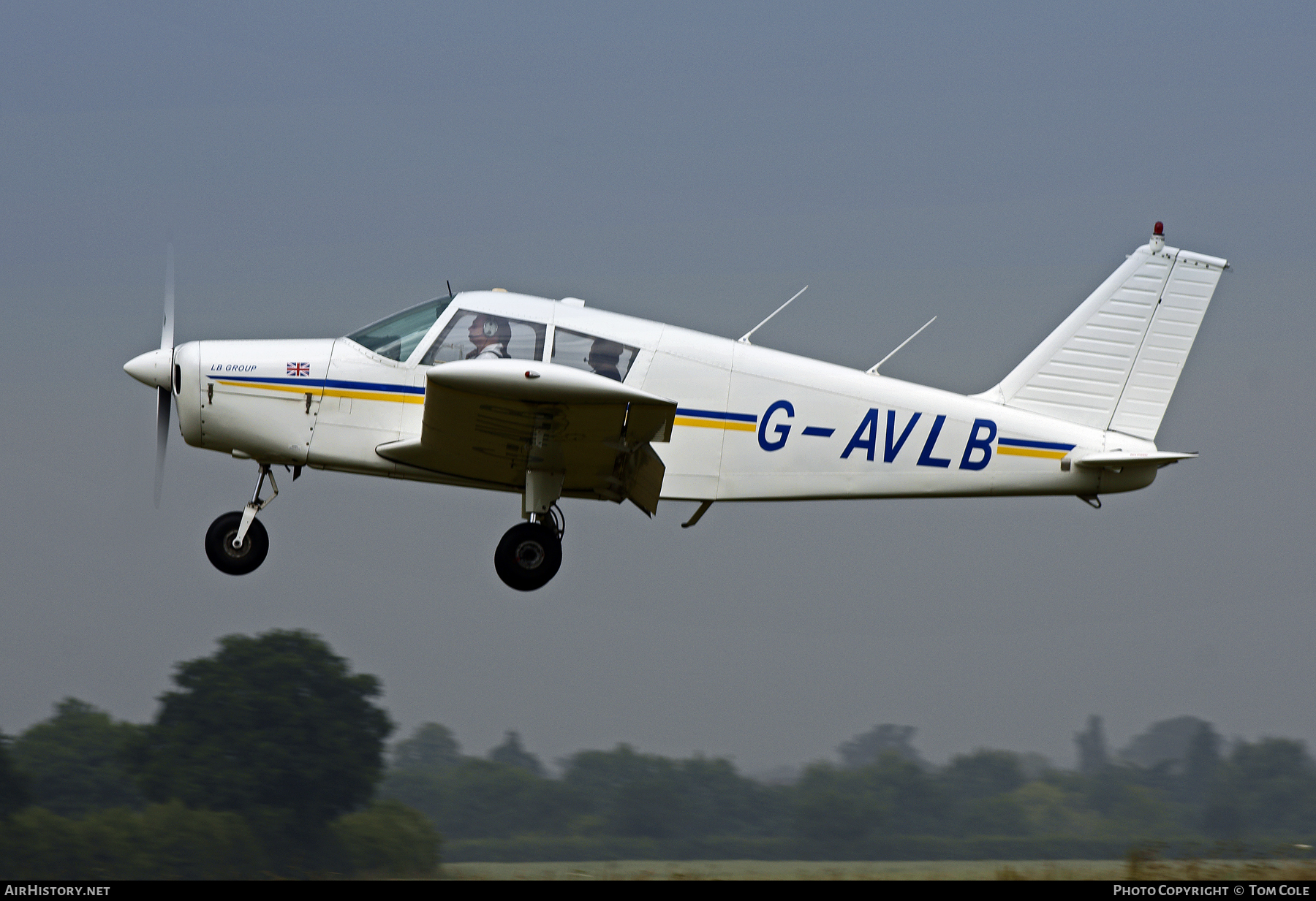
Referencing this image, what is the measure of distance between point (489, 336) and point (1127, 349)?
17.8ft

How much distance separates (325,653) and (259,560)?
26.6 m

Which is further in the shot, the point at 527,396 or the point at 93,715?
the point at 93,715

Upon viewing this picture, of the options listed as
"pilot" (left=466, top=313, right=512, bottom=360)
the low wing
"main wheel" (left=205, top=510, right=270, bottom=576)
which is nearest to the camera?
the low wing

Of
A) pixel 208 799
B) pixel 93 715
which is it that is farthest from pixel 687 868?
pixel 93 715

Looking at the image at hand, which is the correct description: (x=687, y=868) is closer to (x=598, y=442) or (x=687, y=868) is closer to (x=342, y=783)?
(x=598, y=442)

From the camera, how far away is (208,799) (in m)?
32.8

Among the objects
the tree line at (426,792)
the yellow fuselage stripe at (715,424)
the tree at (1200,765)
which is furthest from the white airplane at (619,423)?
the tree at (1200,765)

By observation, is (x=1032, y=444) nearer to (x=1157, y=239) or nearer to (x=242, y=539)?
(x=1157, y=239)

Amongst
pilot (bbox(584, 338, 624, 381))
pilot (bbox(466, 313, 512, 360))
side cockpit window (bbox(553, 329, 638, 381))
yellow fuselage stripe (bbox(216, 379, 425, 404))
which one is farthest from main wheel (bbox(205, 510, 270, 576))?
pilot (bbox(584, 338, 624, 381))

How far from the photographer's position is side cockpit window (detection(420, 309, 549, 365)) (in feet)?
32.3

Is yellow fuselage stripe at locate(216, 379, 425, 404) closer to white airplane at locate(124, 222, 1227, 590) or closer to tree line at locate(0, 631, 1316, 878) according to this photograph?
white airplane at locate(124, 222, 1227, 590)

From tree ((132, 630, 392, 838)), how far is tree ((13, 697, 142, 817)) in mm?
1682

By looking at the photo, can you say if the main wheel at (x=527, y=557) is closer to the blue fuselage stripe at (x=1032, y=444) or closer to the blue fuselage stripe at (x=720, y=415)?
the blue fuselage stripe at (x=720, y=415)

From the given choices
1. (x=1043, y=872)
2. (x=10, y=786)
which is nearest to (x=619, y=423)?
(x=1043, y=872)
